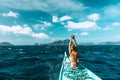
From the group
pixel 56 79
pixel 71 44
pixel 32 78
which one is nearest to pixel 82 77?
pixel 71 44

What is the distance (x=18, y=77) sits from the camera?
21391mm

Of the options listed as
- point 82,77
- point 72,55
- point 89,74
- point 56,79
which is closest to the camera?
point 82,77

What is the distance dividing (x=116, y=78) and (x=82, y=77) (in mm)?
9472

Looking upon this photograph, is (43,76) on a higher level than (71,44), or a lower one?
lower

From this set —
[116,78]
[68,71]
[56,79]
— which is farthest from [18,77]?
[116,78]

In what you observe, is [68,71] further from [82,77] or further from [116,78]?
[116,78]

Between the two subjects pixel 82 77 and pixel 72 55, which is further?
pixel 72 55

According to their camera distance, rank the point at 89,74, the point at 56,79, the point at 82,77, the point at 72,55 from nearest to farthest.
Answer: the point at 82,77
the point at 89,74
the point at 72,55
the point at 56,79

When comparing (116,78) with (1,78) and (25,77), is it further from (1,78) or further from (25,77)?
(1,78)

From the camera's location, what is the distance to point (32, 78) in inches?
822

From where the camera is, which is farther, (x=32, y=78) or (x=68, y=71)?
(x=32, y=78)

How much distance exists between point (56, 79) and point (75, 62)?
5.67m

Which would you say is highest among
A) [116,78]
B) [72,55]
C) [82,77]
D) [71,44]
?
[71,44]

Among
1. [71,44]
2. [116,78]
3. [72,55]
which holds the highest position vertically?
[71,44]
